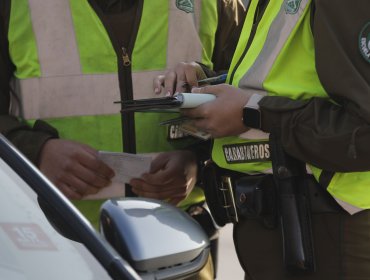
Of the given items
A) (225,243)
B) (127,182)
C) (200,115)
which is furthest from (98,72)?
(225,243)

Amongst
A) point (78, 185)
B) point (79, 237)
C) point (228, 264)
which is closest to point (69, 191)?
point (78, 185)

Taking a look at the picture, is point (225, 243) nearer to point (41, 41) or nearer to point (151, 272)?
point (41, 41)

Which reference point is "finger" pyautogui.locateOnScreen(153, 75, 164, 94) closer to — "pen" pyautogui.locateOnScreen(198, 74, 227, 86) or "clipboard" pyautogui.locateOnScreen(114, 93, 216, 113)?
"pen" pyautogui.locateOnScreen(198, 74, 227, 86)

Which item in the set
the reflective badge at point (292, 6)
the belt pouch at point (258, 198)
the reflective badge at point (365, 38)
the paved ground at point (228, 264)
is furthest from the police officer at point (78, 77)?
the paved ground at point (228, 264)

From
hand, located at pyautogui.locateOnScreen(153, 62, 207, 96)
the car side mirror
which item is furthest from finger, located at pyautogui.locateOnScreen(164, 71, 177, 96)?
the car side mirror

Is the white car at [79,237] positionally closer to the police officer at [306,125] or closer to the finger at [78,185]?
the police officer at [306,125]

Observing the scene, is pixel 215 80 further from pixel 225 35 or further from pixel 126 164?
pixel 225 35

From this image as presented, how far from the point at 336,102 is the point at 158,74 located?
34.2 inches

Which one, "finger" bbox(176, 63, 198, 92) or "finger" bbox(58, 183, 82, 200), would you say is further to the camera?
"finger" bbox(58, 183, 82, 200)

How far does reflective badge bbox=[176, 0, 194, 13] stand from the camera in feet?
8.57

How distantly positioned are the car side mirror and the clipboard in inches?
13.8

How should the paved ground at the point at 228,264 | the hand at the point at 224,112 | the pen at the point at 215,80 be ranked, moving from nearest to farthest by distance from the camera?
the hand at the point at 224,112 → the pen at the point at 215,80 → the paved ground at the point at 228,264

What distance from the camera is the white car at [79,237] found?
1.49m

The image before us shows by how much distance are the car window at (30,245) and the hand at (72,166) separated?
0.76m
